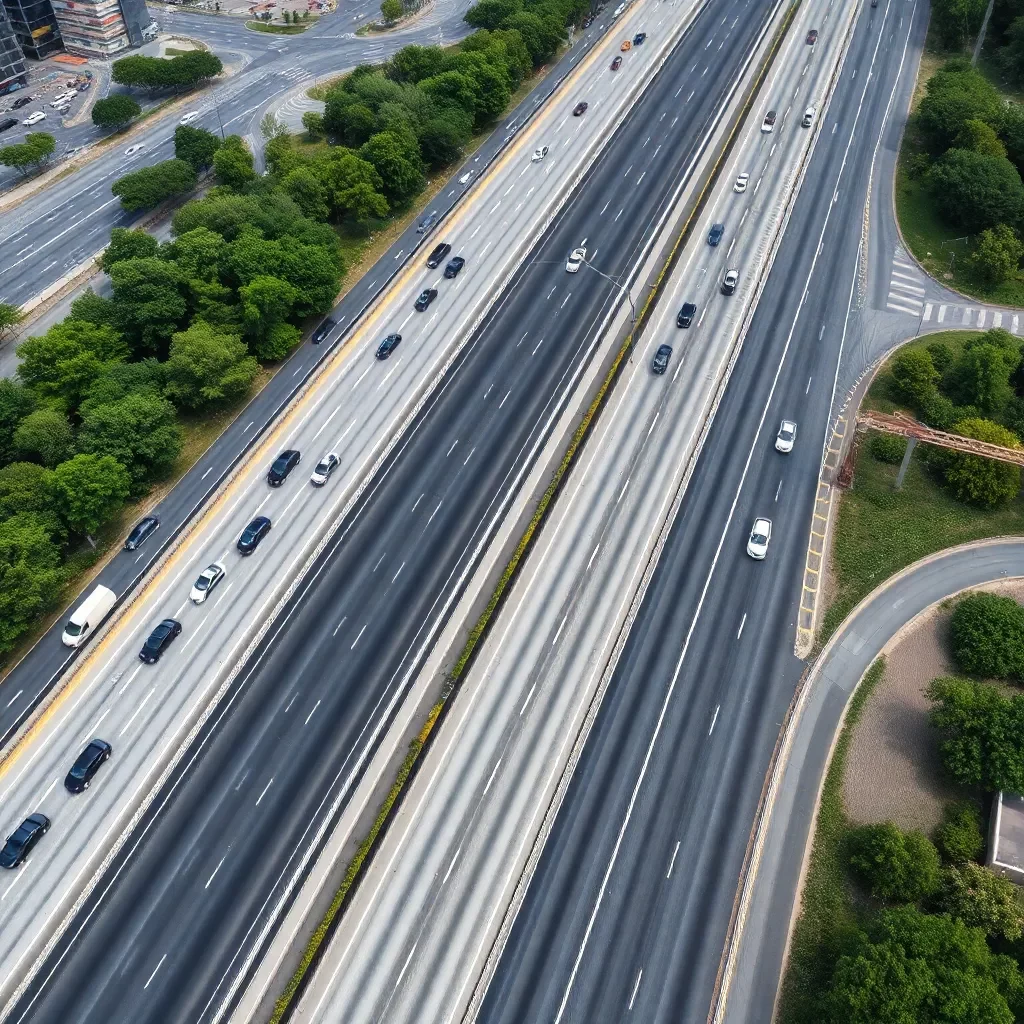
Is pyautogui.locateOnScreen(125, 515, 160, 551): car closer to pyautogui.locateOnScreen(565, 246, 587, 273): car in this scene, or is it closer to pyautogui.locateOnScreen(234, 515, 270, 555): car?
pyautogui.locateOnScreen(234, 515, 270, 555): car

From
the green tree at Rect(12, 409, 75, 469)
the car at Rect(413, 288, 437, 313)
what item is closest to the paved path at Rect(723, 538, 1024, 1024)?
the car at Rect(413, 288, 437, 313)

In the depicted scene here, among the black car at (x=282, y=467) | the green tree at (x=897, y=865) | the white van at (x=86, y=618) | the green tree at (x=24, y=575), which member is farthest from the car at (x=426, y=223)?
the green tree at (x=897, y=865)

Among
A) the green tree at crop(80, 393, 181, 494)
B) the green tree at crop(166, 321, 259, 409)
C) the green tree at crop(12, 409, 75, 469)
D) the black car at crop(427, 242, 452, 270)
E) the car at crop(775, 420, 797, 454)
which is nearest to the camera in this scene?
the green tree at crop(80, 393, 181, 494)

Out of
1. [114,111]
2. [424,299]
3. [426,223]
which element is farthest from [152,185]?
[424,299]

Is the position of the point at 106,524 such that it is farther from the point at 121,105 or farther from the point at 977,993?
the point at 121,105

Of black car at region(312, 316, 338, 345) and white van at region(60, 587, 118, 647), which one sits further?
black car at region(312, 316, 338, 345)

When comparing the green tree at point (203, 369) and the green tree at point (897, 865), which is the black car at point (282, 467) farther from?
the green tree at point (897, 865)
